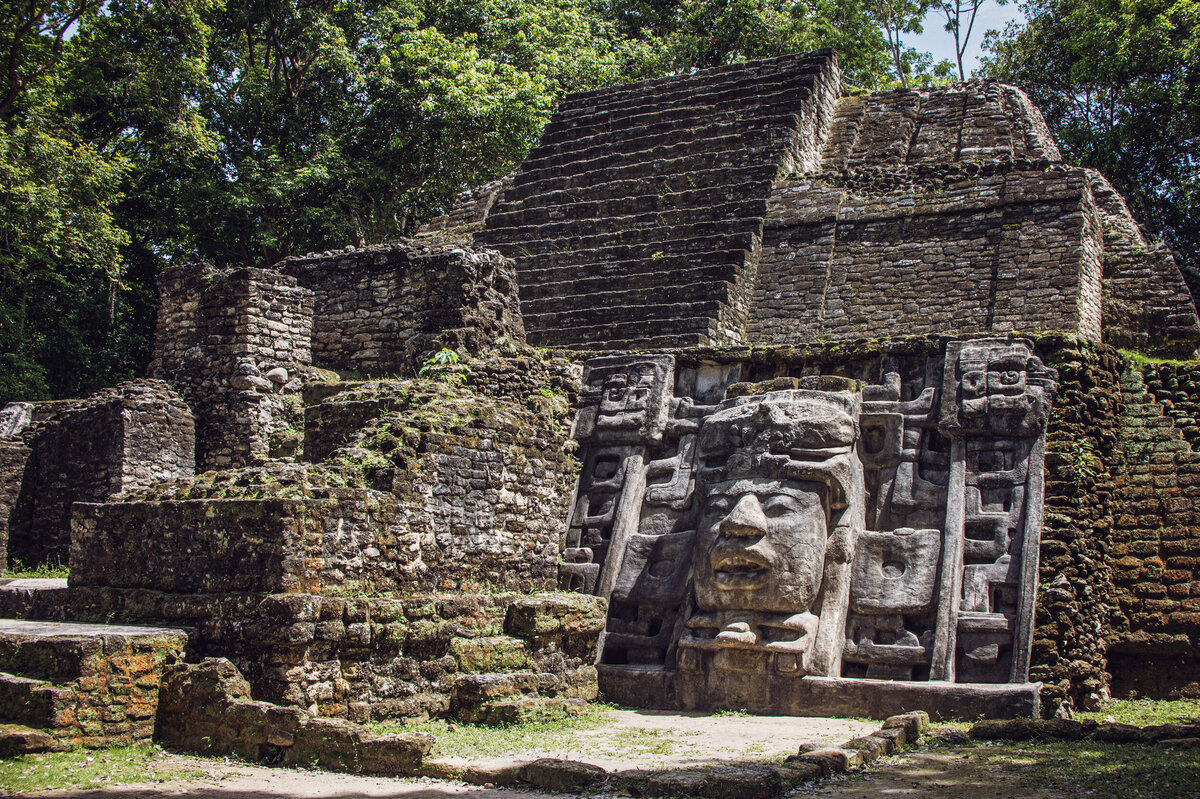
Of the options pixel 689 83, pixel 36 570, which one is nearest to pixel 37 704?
pixel 36 570

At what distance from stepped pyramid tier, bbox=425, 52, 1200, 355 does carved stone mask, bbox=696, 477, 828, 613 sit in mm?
4630

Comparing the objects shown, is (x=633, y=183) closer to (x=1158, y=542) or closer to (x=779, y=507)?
(x=779, y=507)

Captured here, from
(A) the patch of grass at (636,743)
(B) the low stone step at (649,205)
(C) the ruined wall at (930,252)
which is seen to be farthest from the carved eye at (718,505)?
(B) the low stone step at (649,205)

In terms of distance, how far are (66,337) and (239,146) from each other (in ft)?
19.8

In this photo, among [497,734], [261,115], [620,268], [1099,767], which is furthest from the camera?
[261,115]

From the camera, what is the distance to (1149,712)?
8.17m

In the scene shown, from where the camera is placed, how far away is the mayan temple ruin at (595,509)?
752 cm

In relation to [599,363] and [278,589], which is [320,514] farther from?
[599,363]

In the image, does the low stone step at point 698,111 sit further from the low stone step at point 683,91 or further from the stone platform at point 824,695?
the stone platform at point 824,695

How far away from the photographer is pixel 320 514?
307 inches

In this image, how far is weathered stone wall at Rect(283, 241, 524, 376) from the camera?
40.3ft

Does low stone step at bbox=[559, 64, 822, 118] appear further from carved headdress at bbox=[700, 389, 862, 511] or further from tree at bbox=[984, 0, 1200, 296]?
carved headdress at bbox=[700, 389, 862, 511]

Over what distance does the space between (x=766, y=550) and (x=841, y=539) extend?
2.35 feet

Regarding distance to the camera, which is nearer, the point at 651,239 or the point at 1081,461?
the point at 1081,461
